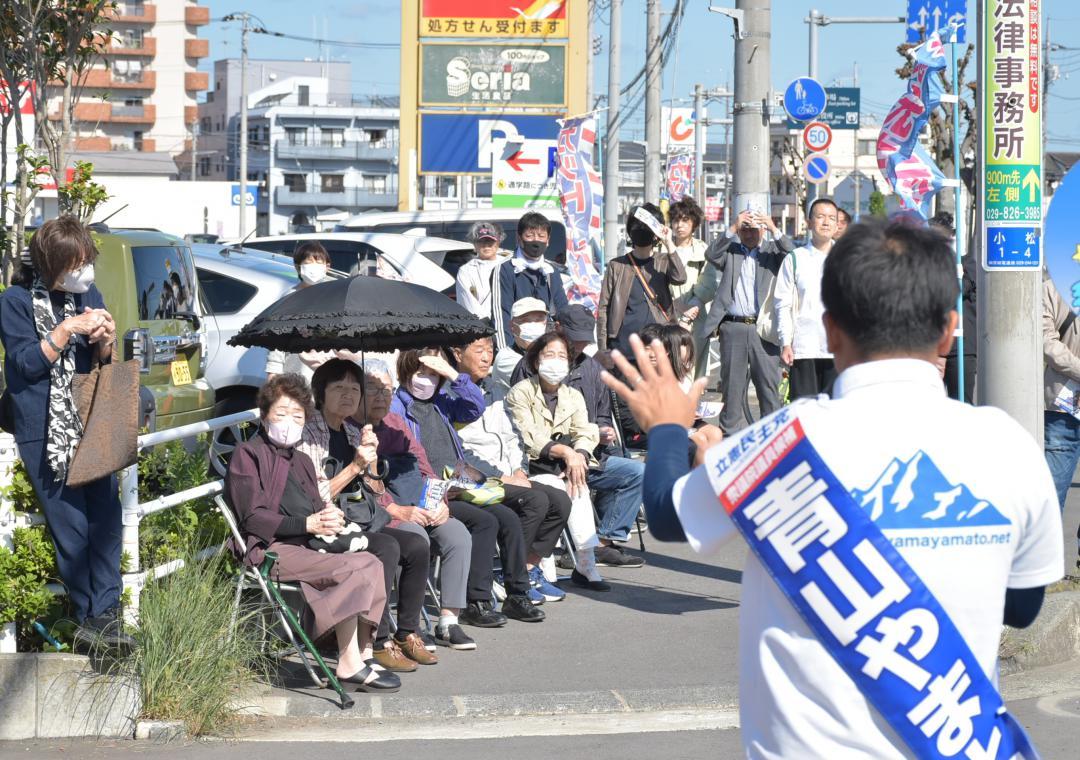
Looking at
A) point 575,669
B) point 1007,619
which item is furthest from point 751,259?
point 1007,619

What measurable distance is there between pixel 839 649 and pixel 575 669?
4338 mm

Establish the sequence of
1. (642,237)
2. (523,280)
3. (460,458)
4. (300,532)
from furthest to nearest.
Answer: (642,237), (523,280), (460,458), (300,532)

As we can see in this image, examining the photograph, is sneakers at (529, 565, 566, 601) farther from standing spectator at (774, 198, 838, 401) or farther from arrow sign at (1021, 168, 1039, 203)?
arrow sign at (1021, 168, 1039, 203)

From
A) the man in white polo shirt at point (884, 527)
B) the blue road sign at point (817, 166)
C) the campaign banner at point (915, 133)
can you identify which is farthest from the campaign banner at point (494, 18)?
the man in white polo shirt at point (884, 527)

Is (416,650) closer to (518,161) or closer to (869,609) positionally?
(869,609)

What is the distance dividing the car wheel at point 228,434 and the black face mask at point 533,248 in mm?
2449

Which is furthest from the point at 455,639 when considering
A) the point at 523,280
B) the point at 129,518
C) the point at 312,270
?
the point at 523,280

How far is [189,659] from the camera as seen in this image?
18.3 ft

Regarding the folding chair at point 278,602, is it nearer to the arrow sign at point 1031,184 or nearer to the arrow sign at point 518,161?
the arrow sign at point 1031,184

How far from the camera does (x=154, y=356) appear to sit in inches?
383

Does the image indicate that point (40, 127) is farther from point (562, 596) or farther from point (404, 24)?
point (404, 24)

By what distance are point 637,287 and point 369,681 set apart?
206 inches

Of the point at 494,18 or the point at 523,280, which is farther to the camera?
the point at 494,18

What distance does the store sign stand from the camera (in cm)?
2398
